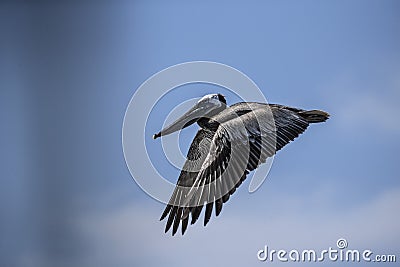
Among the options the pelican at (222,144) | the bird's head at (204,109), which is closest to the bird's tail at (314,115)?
the pelican at (222,144)

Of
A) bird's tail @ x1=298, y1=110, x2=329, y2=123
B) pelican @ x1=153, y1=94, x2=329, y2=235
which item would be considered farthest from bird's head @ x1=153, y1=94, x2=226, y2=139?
bird's tail @ x1=298, y1=110, x2=329, y2=123

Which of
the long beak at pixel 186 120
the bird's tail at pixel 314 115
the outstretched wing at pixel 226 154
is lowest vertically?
the outstretched wing at pixel 226 154

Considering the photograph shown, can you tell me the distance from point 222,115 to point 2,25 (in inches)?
36.1

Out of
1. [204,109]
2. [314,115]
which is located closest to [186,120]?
[204,109]

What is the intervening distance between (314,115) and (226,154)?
476 millimetres

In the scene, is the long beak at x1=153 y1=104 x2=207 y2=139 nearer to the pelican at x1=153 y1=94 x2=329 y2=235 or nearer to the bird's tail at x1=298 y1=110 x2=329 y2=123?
the pelican at x1=153 y1=94 x2=329 y2=235

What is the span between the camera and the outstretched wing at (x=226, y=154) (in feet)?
6.68

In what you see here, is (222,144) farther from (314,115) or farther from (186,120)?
(314,115)

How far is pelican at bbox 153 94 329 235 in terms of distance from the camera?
80.2 inches

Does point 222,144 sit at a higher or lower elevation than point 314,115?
lower

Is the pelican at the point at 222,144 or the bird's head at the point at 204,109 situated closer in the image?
the pelican at the point at 222,144

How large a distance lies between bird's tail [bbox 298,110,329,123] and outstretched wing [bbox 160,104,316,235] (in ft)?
0.05

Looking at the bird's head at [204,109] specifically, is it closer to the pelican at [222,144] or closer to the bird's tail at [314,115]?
the pelican at [222,144]

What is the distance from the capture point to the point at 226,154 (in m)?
2.04
